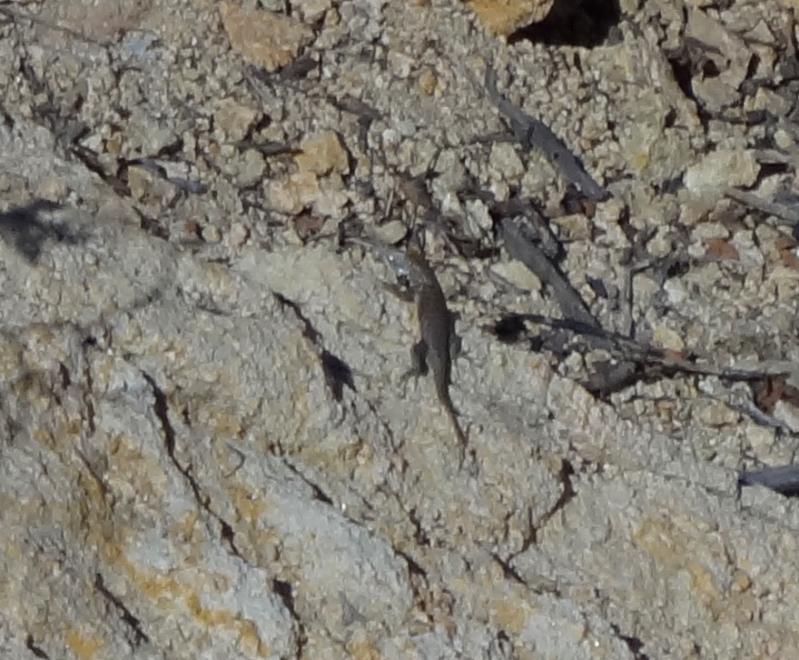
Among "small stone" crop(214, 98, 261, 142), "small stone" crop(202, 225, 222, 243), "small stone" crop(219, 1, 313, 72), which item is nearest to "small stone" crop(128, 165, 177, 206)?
"small stone" crop(202, 225, 222, 243)

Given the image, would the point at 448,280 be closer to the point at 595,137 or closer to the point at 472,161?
the point at 472,161

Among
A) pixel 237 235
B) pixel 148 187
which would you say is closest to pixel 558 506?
pixel 237 235

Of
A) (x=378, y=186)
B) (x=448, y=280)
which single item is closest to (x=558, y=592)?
(x=448, y=280)

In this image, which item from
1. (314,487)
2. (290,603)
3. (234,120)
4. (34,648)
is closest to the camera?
(34,648)

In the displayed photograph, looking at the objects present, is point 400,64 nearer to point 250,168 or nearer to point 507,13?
point 507,13

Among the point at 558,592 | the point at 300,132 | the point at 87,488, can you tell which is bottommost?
the point at 558,592
